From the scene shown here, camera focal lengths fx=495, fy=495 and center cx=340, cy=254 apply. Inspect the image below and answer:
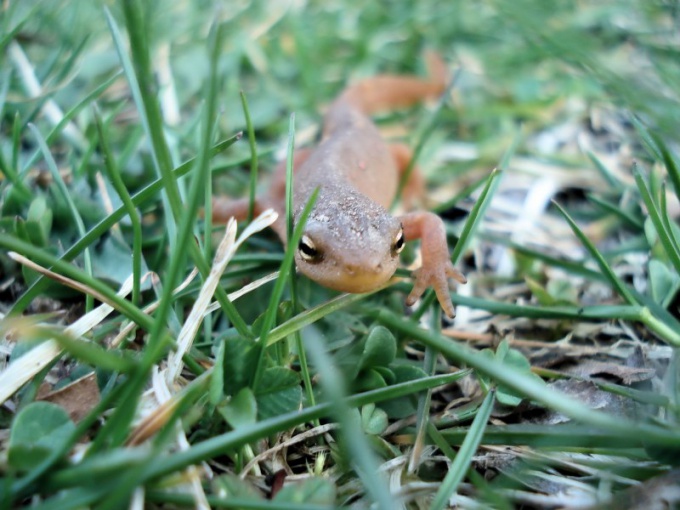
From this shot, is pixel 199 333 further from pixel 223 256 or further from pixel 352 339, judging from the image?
pixel 352 339

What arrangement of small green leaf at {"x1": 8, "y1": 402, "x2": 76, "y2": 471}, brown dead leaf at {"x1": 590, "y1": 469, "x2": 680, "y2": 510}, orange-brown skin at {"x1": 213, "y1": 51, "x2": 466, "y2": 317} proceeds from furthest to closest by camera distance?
orange-brown skin at {"x1": 213, "y1": 51, "x2": 466, "y2": 317}, brown dead leaf at {"x1": 590, "y1": 469, "x2": 680, "y2": 510}, small green leaf at {"x1": 8, "y1": 402, "x2": 76, "y2": 471}

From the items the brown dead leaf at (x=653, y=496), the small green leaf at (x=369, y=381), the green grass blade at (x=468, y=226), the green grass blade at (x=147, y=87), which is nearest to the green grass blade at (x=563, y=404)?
the brown dead leaf at (x=653, y=496)

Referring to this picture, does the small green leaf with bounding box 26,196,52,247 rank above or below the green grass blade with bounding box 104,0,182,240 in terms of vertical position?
below

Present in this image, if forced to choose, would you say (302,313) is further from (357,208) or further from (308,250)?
(357,208)

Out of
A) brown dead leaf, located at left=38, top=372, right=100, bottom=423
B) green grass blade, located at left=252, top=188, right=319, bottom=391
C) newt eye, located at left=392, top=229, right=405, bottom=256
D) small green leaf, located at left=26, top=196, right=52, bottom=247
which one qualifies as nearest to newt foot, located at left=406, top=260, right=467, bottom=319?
newt eye, located at left=392, top=229, right=405, bottom=256

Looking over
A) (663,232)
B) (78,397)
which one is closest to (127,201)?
(78,397)

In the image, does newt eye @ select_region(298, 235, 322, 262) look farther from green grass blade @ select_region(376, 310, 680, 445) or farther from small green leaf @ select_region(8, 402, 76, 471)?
small green leaf @ select_region(8, 402, 76, 471)
